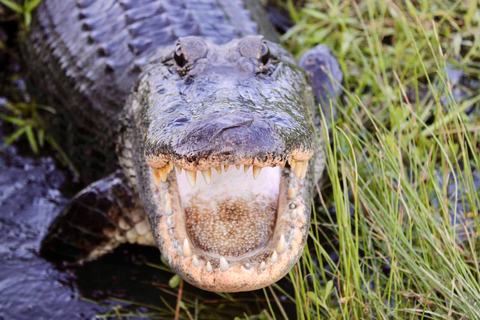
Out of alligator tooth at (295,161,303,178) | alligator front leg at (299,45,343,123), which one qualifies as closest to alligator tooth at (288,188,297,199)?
alligator tooth at (295,161,303,178)

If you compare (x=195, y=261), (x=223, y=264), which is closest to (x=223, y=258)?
(x=223, y=264)

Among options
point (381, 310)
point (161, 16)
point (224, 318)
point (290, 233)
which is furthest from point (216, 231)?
point (161, 16)

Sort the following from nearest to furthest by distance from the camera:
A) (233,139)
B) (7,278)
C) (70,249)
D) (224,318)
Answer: (233,139) → (224,318) → (7,278) → (70,249)

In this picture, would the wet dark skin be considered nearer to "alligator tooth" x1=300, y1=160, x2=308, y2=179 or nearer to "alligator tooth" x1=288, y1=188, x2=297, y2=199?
"alligator tooth" x1=300, y1=160, x2=308, y2=179

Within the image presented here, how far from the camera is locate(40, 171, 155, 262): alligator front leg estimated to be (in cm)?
284

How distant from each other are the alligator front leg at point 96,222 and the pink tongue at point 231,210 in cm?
55

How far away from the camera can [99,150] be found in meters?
3.21

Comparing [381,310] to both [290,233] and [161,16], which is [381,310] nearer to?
[290,233]

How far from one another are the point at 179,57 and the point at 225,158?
88 cm

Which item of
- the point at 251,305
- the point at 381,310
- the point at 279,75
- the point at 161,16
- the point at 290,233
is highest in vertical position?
the point at 161,16

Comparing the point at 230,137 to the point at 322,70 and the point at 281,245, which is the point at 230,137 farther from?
the point at 322,70

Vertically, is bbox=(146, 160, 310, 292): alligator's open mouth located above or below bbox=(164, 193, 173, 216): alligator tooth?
below

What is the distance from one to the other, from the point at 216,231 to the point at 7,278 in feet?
4.00

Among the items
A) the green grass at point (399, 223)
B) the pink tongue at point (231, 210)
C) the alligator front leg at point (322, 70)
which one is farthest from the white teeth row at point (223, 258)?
the alligator front leg at point (322, 70)
